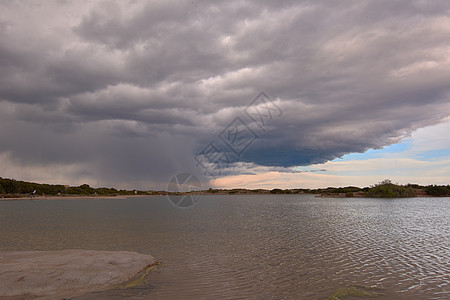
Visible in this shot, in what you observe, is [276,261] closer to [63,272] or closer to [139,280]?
[139,280]

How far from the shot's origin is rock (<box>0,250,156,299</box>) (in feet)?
46.0

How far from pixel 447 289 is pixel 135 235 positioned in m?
30.3

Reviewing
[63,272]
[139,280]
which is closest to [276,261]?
[139,280]

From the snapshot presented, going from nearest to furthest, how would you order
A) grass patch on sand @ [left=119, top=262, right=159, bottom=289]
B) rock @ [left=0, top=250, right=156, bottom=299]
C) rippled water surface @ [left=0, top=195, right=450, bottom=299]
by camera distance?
rock @ [left=0, top=250, right=156, bottom=299] → rippled water surface @ [left=0, top=195, right=450, bottom=299] → grass patch on sand @ [left=119, top=262, right=159, bottom=289]

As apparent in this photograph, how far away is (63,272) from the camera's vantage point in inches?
624

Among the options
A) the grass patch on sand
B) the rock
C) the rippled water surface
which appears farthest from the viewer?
the grass patch on sand

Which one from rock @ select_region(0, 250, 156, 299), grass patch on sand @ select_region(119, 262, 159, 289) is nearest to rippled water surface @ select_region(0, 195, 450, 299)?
grass patch on sand @ select_region(119, 262, 159, 289)

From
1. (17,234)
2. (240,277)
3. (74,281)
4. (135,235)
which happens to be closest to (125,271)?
(74,281)

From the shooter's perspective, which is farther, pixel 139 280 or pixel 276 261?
pixel 276 261

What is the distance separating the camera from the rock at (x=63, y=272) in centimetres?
1401

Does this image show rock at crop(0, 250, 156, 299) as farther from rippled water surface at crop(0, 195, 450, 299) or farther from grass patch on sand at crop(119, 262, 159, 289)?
rippled water surface at crop(0, 195, 450, 299)

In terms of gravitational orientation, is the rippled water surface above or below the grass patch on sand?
below

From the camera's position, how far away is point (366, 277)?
1744cm

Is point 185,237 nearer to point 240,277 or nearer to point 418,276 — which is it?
point 240,277
